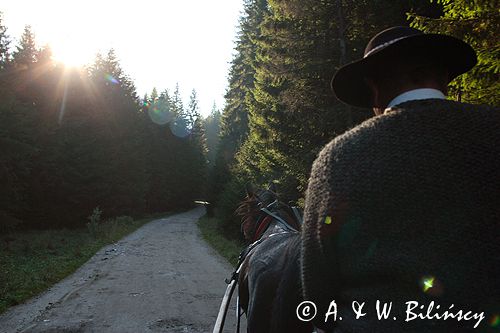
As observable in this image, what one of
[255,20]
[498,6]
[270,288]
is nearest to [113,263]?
[270,288]

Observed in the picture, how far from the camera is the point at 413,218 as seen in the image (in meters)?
1.33

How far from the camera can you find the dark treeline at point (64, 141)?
1811 centimetres

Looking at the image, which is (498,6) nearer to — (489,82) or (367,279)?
(489,82)

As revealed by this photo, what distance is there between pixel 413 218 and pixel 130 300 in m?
7.31

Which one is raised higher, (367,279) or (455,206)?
(455,206)

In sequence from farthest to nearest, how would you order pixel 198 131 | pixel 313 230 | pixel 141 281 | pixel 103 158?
pixel 198 131 → pixel 103 158 → pixel 141 281 → pixel 313 230

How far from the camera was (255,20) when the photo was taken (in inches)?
1261

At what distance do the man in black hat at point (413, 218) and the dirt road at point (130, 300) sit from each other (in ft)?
17.0

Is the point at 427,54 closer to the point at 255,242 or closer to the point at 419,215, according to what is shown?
the point at 419,215

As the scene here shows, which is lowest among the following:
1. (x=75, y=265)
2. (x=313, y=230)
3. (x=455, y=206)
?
(x=75, y=265)

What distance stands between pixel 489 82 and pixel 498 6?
0.88m

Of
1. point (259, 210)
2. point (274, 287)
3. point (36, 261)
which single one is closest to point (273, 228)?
point (259, 210)

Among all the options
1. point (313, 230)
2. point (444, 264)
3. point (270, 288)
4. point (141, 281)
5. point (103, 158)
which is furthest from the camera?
point (103, 158)

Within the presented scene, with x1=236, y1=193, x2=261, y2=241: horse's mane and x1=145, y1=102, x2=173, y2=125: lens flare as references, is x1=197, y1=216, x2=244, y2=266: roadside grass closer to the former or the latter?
x1=236, y1=193, x2=261, y2=241: horse's mane
